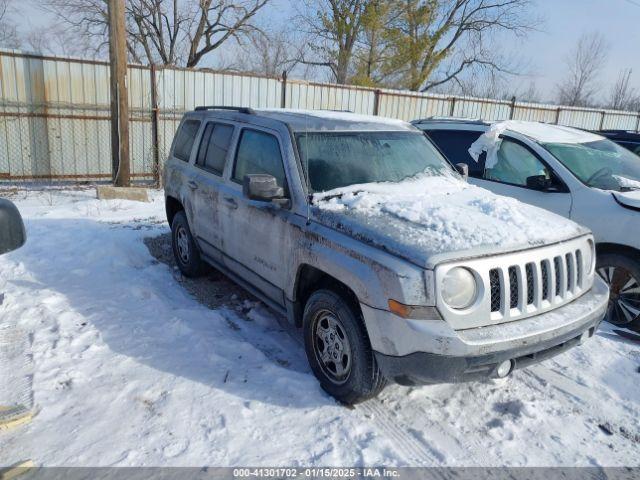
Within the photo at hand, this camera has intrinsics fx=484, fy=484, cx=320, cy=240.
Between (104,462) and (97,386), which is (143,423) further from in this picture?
(97,386)

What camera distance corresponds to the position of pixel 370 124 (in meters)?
4.34

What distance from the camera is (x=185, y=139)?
569 cm

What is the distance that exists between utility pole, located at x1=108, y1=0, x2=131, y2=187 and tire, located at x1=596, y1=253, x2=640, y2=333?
8603 mm

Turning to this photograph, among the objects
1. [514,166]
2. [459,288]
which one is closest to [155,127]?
[514,166]

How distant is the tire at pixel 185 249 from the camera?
538 centimetres

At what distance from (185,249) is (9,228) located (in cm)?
392

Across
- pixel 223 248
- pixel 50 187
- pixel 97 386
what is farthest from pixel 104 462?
pixel 50 187

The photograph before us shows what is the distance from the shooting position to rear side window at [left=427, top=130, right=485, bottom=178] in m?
5.95

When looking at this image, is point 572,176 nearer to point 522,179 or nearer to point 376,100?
point 522,179

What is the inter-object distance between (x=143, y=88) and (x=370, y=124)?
8.04 metres

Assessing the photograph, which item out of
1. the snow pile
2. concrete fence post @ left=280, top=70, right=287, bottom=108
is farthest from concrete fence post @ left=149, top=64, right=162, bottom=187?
the snow pile

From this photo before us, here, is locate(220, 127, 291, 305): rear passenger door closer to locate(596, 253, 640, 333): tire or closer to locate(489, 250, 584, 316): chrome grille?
locate(489, 250, 584, 316): chrome grille

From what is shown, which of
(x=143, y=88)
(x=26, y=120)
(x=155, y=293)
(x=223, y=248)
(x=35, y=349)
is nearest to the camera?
(x=35, y=349)

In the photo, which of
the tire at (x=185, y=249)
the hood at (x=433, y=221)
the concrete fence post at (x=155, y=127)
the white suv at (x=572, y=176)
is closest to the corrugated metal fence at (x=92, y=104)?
the concrete fence post at (x=155, y=127)
